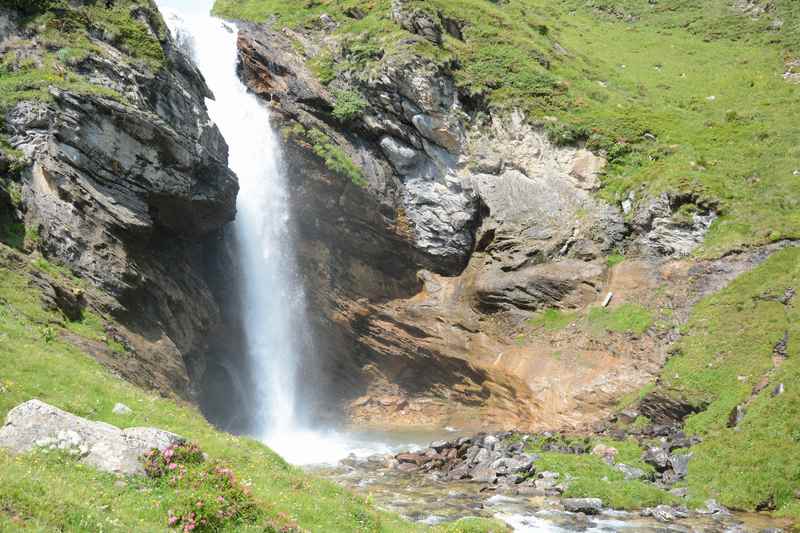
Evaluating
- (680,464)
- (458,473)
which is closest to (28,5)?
(458,473)

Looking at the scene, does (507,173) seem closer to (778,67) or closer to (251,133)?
(251,133)

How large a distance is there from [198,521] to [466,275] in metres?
27.7

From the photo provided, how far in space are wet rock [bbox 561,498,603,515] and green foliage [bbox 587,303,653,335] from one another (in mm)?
12309

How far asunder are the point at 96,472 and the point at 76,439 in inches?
30.8

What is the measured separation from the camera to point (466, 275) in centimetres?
3541

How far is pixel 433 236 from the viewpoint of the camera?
36031 mm

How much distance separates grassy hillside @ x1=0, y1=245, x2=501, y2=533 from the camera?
7234 mm

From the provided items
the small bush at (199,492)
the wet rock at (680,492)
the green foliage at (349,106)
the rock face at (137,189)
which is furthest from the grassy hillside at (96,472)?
the green foliage at (349,106)

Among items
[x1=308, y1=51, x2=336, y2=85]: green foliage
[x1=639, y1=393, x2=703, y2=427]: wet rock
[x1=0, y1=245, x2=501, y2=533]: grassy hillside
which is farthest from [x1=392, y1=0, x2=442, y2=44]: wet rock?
[x1=0, y1=245, x2=501, y2=533]: grassy hillside

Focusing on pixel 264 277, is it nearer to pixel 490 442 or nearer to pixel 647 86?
pixel 490 442

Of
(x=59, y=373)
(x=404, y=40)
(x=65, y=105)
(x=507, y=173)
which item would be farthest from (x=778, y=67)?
(x=59, y=373)

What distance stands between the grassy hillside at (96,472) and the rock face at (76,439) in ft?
0.93

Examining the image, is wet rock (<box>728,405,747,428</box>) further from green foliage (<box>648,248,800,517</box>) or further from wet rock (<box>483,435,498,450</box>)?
wet rock (<box>483,435,498,450</box>)

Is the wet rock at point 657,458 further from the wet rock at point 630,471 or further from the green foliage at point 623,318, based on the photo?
the green foliage at point 623,318
